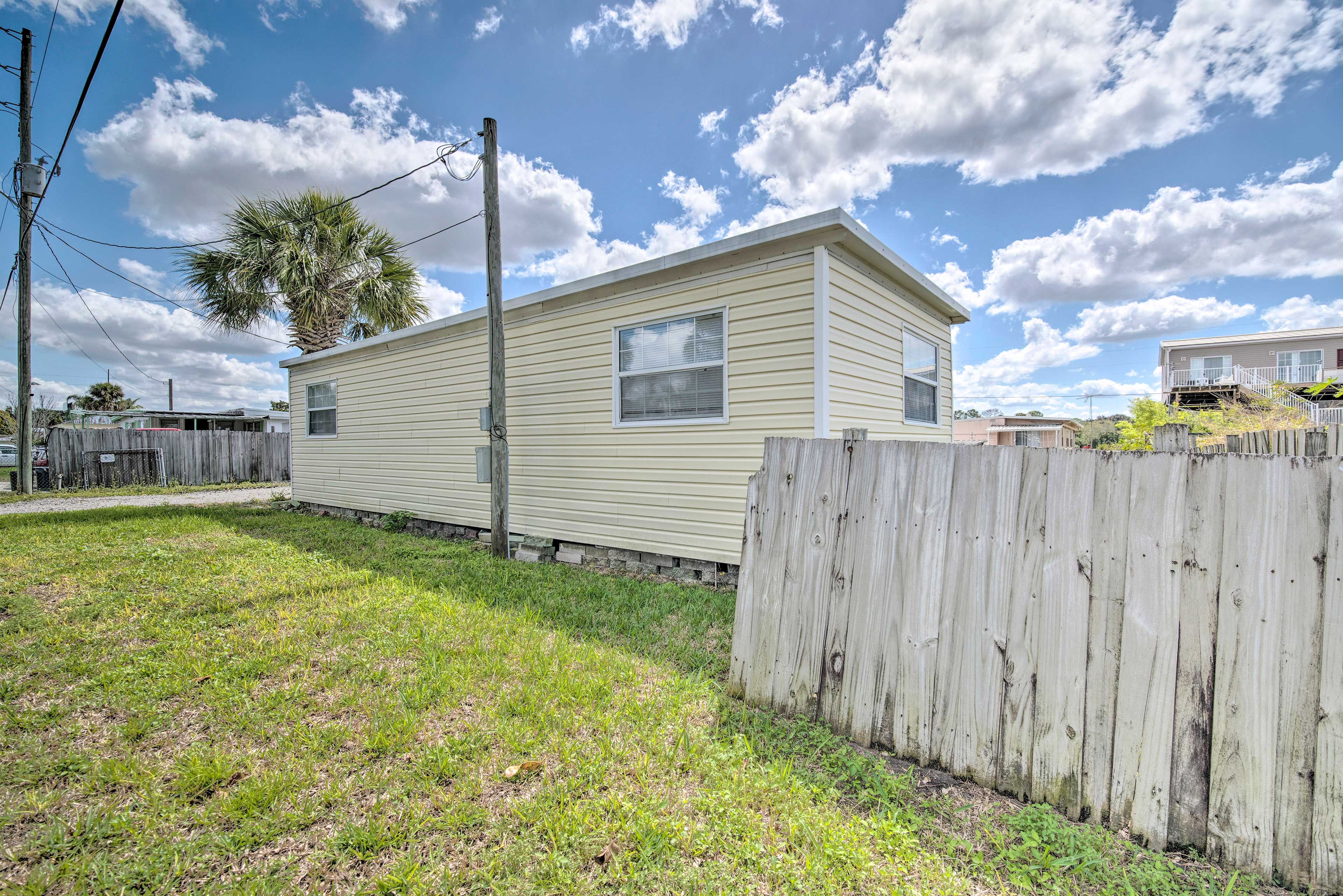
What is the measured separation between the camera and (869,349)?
16.8 ft

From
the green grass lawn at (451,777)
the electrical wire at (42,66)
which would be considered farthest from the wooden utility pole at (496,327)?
the electrical wire at (42,66)

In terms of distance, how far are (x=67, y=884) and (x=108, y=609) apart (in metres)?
3.33

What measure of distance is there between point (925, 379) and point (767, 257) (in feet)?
10.5

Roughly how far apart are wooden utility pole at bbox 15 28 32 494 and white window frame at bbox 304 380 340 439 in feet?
22.1

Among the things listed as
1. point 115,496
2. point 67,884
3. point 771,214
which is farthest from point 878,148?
point 115,496

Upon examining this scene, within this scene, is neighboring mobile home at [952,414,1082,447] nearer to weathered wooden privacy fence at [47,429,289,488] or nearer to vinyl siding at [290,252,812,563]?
vinyl siding at [290,252,812,563]

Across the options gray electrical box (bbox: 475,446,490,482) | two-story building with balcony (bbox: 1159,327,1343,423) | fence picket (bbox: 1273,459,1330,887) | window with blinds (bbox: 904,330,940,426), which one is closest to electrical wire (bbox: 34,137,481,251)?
gray electrical box (bbox: 475,446,490,482)

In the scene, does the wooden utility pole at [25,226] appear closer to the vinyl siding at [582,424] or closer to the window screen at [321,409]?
the window screen at [321,409]

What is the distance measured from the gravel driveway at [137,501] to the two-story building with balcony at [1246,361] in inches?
1147

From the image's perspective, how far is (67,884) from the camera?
1520mm

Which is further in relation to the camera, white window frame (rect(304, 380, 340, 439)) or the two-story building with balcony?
the two-story building with balcony

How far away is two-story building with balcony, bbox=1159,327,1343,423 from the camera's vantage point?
1994cm

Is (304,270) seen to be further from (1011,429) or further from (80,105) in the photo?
(1011,429)

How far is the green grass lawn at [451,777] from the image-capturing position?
1.53m
